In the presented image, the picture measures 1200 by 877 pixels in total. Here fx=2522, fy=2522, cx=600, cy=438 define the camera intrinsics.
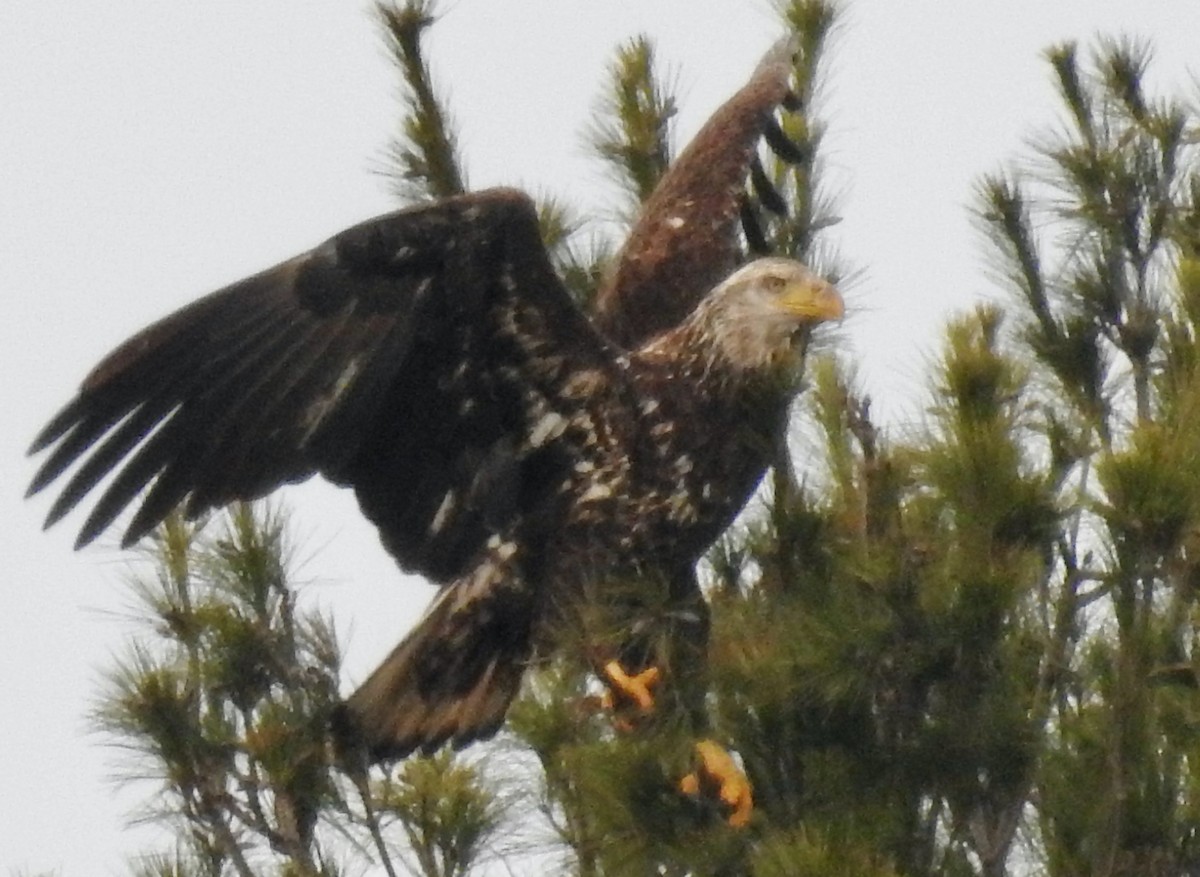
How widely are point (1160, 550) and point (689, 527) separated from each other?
2.12 m

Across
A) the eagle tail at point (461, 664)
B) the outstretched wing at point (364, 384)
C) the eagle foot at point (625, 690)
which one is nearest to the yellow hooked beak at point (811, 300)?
the outstretched wing at point (364, 384)

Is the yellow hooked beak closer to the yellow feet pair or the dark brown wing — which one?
the dark brown wing

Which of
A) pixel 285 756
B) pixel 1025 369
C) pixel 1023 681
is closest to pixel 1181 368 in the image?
pixel 1025 369

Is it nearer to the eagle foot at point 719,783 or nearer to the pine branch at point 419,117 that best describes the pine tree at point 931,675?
the eagle foot at point 719,783

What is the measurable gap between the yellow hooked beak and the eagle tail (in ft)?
2.79

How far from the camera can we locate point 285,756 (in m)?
4.73

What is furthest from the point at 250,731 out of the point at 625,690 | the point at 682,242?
the point at 682,242

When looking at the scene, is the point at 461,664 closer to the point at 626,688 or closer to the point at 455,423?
the point at 455,423

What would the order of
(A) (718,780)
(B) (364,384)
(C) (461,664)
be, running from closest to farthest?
(A) (718,780) < (B) (364,384) < (C) (461,664)

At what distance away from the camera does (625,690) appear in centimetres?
448

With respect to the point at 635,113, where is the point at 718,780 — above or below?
below

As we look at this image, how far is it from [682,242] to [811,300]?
35.4 inches

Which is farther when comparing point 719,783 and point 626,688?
point 626,688

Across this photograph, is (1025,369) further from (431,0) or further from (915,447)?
(431,0)
